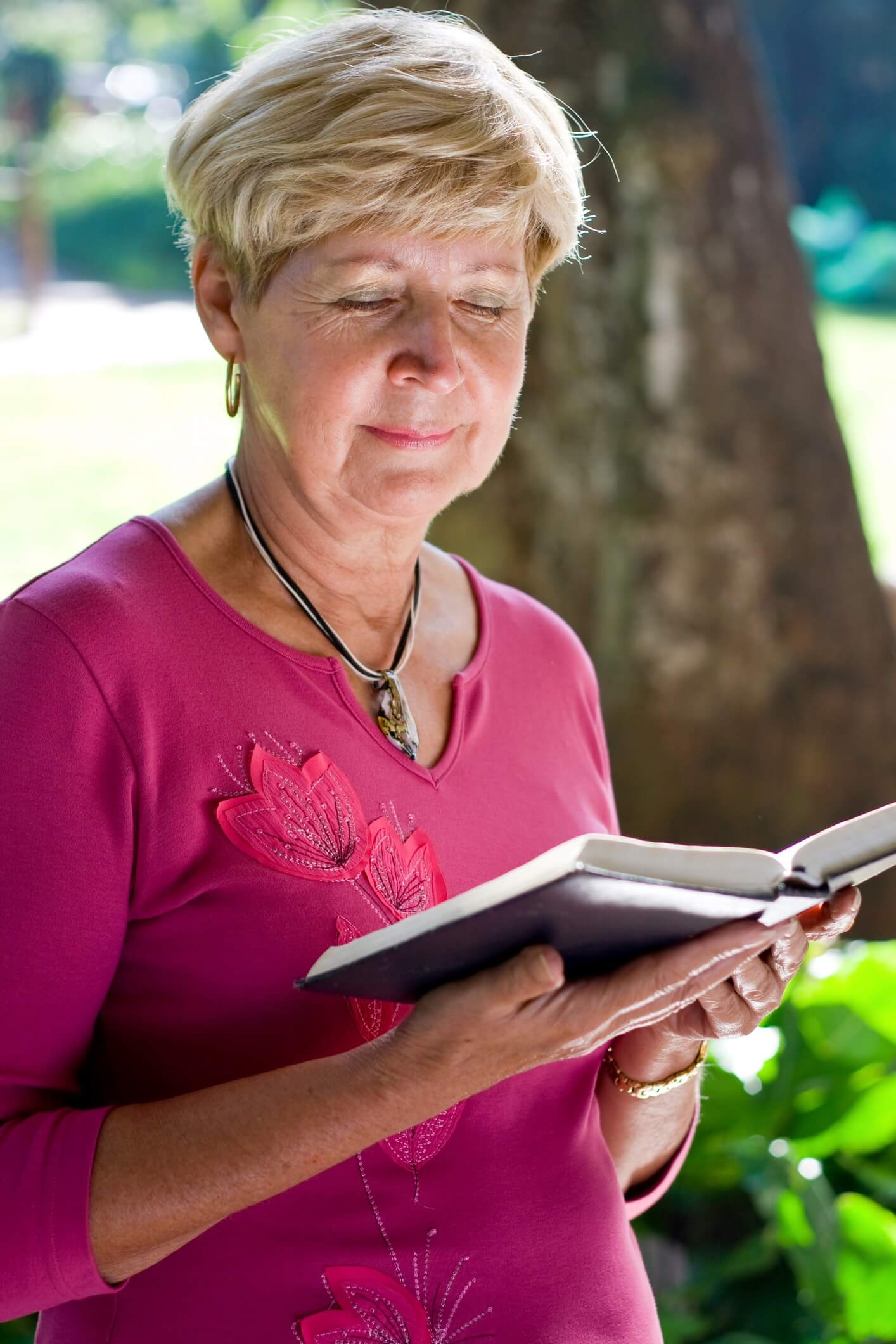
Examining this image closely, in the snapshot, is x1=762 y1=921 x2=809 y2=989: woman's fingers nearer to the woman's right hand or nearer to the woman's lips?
the woman's right hand

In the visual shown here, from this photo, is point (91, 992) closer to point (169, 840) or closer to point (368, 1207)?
point (169, 840)

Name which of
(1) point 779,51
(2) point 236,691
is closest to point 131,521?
(2) point 236,691

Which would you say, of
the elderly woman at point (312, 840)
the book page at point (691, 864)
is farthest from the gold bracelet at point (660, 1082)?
the book page at point (691, 864)

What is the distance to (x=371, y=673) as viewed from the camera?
4.61ft

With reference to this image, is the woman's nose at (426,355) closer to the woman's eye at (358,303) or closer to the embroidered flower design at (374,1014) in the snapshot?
the woman's eye at (358,303)

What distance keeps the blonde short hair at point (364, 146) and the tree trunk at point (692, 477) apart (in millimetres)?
1878

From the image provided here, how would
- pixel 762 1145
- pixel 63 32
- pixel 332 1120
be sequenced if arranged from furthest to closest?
1. pixel 63 32
2. pixel 762 1145
3. pixel 332 1120

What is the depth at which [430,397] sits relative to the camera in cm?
130

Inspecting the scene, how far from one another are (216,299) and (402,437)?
0.23m

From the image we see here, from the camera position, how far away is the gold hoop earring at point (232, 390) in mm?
1447

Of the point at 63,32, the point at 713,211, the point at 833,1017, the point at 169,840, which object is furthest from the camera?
the point at 63,32

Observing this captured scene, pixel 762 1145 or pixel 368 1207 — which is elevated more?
pixel 368 1207

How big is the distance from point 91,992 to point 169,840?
0.43ft

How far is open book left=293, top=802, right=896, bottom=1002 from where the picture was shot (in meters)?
0.89
